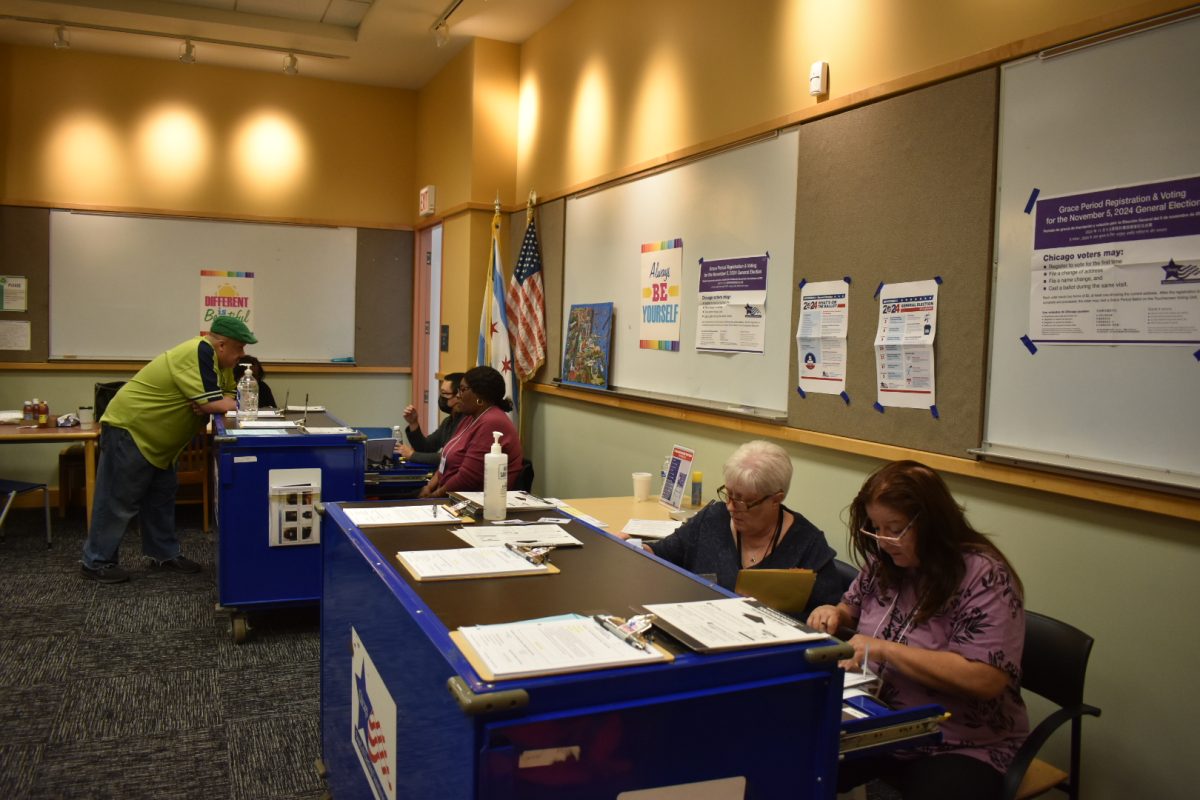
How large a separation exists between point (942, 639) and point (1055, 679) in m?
0.36

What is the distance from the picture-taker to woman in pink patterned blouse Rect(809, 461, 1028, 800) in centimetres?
186

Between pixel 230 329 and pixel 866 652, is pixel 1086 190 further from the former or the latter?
pixel 230 329

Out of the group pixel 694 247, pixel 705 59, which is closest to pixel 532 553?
pixel 694 247

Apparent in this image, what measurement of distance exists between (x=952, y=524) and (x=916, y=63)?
1671 millimetres

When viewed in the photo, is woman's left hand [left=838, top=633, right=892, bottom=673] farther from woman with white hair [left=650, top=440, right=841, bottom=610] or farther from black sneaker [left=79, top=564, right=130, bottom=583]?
black sneaker [left=79, top=564, right=130, bottom=583]

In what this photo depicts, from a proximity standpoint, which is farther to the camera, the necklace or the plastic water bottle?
the plastic water bottle

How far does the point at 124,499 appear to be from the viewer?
15.7 feet

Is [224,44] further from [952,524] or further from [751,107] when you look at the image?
[952,524]

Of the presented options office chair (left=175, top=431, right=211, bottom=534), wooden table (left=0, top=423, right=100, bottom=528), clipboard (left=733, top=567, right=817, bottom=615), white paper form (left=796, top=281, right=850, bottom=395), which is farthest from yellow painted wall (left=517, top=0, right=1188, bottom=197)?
wooden table (left=0, top=423, right=100, bottom=528)

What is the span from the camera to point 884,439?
304 centimetres

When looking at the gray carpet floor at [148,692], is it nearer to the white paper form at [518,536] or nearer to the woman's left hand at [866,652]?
the white paper form at [518,536]

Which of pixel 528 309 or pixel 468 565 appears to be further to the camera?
pixel 528 309

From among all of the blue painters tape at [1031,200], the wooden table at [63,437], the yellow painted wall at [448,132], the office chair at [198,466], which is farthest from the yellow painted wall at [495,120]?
the blue painters tape at [1031,200]

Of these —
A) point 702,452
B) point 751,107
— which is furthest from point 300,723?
point 751,107
